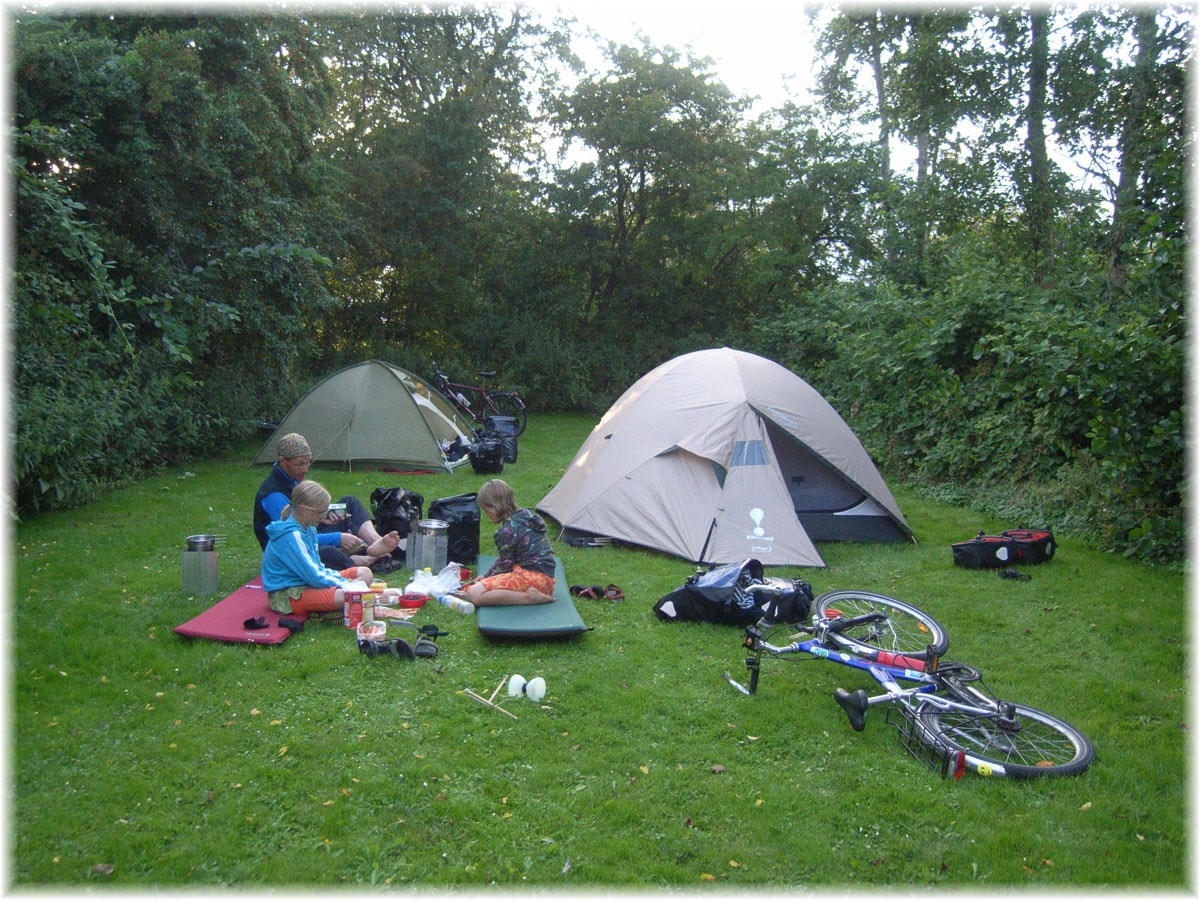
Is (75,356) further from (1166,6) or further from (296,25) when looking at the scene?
(1166,6)

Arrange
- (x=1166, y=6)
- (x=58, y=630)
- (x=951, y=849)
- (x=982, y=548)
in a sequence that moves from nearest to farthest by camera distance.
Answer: (x=951, y=849)
(x=58, y=630)
(x=982, y=548)
(x=1166, y=6)

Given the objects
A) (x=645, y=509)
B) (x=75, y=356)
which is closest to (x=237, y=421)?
(x=75, y=356)

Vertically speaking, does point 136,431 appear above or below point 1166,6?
below

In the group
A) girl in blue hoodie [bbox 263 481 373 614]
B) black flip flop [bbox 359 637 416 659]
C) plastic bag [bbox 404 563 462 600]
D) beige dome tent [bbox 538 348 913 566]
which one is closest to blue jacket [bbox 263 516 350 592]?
girl in blue hoodie [bbox 263 481 373 614]

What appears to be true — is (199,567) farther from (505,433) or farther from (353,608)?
(505,433)

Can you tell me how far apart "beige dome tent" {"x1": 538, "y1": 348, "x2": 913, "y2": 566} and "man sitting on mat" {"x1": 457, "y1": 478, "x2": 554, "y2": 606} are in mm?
1629

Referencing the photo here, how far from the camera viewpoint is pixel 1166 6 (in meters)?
11.2

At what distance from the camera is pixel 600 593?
5734 millimetres

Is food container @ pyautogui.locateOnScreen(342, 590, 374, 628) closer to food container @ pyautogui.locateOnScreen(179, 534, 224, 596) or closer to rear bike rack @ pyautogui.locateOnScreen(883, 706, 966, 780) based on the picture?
food container @ pyautogui.locateOnScreen(179, 534, 224, 596)

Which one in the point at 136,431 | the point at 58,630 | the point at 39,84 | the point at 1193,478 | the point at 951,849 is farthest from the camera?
the point at 136,431

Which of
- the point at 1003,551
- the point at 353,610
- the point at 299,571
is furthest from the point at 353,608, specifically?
the point at 1003,551

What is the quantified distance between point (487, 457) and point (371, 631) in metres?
5.98

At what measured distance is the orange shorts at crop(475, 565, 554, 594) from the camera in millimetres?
5250

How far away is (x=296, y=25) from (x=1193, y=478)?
11.4 metres
